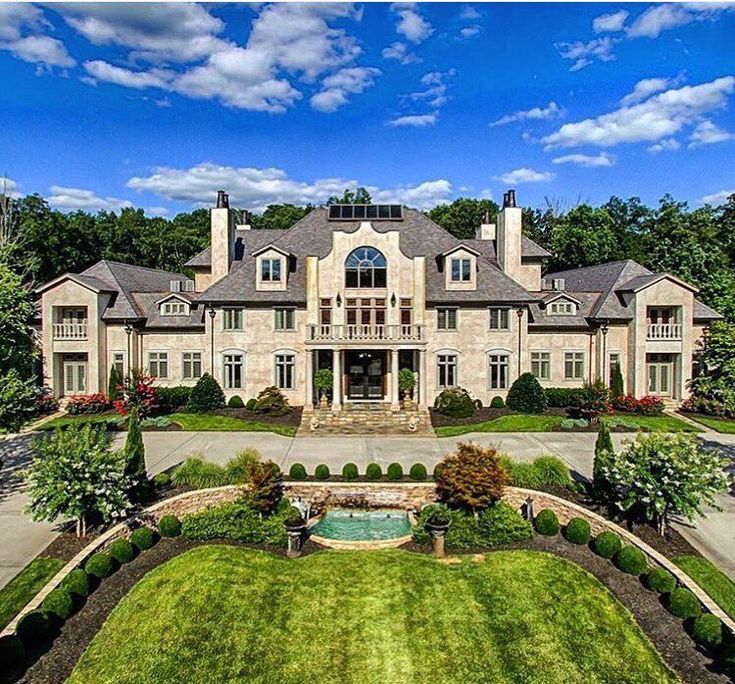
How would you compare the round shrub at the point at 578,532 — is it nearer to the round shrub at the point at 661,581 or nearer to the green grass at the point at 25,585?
the round shrub at the point at 661,581

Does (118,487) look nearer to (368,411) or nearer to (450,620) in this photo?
(450,620)

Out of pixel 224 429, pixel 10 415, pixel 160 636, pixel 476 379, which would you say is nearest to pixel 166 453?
pixel 224 429

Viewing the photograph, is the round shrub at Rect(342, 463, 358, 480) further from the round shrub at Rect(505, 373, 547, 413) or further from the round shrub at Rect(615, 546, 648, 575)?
the round shrub at Rect(505, 373, 547, 413)

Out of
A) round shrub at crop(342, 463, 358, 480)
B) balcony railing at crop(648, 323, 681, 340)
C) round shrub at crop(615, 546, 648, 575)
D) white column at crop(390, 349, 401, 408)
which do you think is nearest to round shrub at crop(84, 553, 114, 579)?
round shrub at crop(342, 463, 358, 480)

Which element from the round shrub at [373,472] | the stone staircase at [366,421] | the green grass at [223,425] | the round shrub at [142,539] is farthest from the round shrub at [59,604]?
the stone staircase at [366,421]

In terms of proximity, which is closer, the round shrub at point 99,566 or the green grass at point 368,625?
the green grass at point 368,625

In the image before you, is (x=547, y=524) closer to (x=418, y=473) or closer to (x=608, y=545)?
(x=608, y=545)
